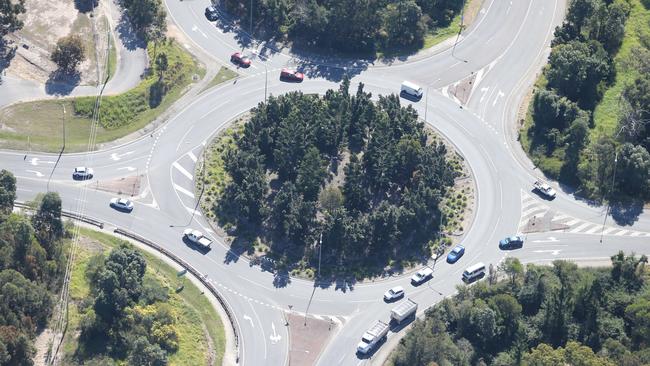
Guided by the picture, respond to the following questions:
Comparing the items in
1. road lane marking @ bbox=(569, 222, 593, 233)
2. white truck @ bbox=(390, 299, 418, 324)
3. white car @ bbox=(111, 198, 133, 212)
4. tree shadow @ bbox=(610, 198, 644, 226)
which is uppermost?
white car @ bbox=(111, 198, 133, 212)

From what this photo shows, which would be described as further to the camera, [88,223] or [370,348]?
Result: [88,223]

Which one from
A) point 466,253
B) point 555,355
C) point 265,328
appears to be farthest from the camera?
point 466,253

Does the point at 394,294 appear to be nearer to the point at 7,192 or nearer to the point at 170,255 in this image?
the point at 170,255

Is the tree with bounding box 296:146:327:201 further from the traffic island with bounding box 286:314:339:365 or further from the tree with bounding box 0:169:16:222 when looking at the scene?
the tree with bounding box 0:169:16:222

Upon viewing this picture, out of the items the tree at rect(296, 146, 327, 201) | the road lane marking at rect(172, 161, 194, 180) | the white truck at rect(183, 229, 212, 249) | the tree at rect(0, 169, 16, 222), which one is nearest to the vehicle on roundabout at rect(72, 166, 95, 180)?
the tree at rect(0, 169, 16, 222)

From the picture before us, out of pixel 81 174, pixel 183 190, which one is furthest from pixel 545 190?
pixel 81 174

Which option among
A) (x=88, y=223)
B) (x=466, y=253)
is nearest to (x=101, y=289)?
(x=88, y=223)

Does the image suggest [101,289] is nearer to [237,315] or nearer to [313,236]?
[237,315]

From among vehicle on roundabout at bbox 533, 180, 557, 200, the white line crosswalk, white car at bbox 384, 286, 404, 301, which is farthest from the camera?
vehicle on roundabout at bbox 533, 180, 557, 200
